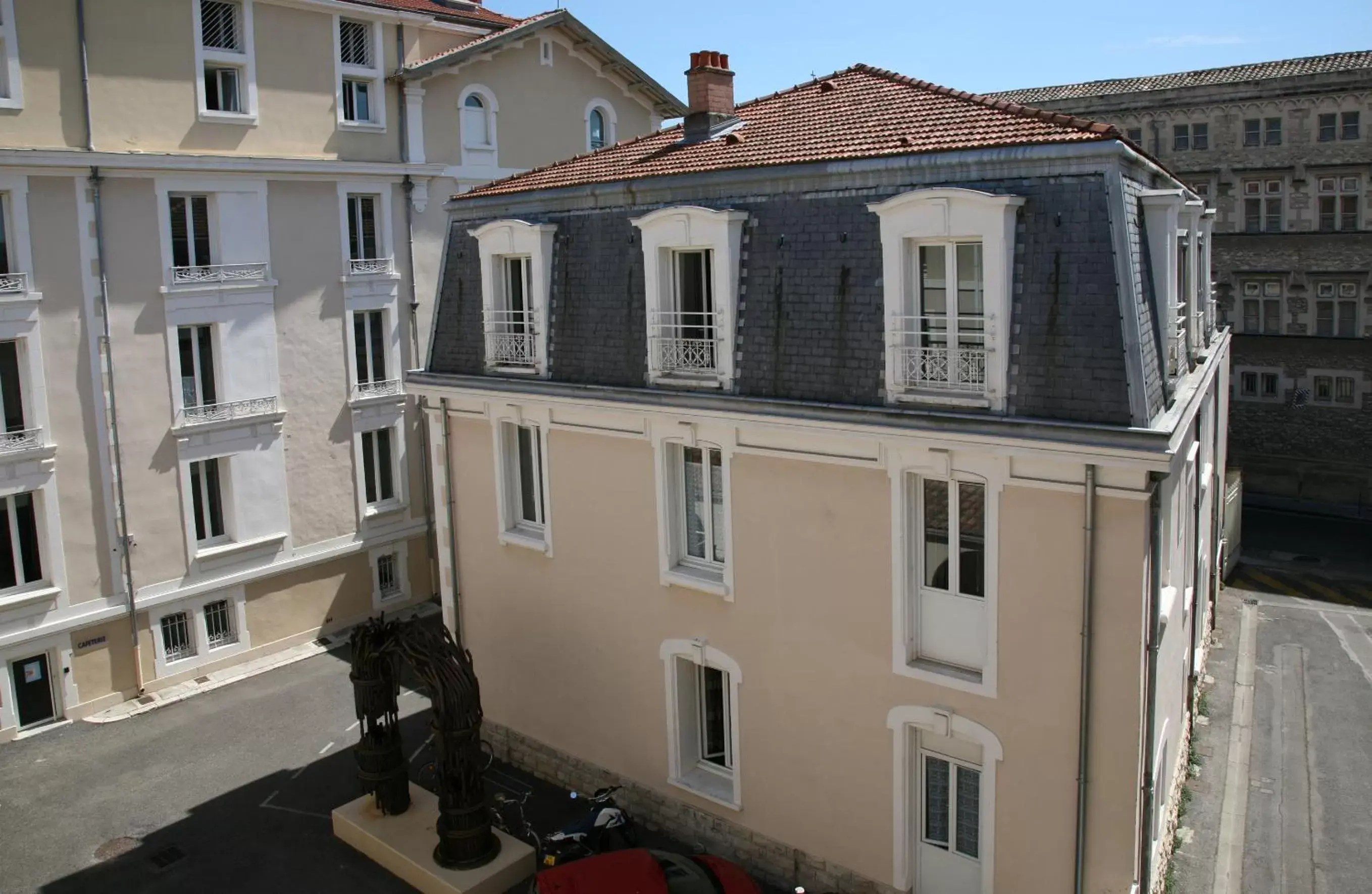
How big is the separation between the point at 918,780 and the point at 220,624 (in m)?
17.6

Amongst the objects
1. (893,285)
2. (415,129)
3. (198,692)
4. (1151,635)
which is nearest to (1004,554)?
(1151,635)

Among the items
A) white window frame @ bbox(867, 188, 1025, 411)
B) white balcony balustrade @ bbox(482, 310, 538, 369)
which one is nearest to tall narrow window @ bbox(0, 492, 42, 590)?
white balcony balustrade @ bbox(482, 310, 538, 369)

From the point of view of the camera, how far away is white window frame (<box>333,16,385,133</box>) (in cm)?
2539

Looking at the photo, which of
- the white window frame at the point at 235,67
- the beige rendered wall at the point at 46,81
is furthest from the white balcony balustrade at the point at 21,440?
the white window frame at the point at 235,67

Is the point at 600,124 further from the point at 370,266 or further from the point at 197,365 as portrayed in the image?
the point at 197,365

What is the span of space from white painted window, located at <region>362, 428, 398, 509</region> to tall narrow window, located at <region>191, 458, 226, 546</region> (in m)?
3.56

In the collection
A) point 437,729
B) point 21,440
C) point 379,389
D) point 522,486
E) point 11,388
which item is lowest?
point 437,729

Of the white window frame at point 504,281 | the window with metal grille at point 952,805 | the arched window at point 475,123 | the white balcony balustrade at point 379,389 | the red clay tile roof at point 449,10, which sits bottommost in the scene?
the window with metal grille at point 952,805

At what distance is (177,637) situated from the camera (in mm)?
23703

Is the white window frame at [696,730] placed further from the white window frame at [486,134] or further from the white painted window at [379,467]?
the white window frame at [486,134]

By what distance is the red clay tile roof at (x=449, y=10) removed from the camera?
25953 millimetres

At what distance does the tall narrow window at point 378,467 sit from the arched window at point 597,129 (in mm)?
10719

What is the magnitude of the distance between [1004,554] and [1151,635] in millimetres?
1873

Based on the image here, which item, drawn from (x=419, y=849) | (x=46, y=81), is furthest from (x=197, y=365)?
(x=419, y=849)
